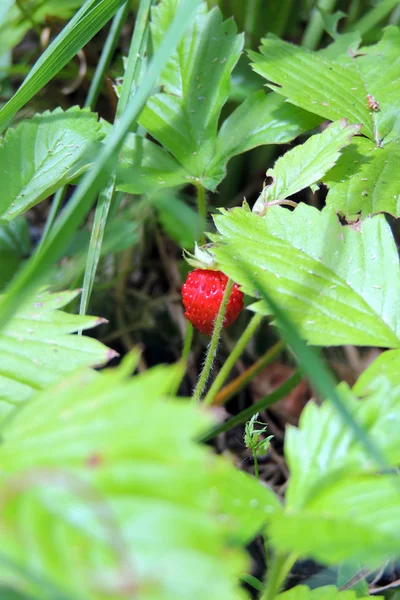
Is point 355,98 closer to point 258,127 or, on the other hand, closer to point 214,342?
point 258,127

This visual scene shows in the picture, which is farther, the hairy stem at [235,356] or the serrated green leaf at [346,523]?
the hairy stem at [235,356]

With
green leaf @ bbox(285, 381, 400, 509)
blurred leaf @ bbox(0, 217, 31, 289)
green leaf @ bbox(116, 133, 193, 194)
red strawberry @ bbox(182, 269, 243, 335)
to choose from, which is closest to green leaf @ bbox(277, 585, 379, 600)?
green leaf @ bbox(285, 381, 400, 509)

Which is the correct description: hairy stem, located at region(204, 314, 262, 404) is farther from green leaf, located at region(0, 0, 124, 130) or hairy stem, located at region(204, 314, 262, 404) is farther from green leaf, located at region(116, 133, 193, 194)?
green leaf, located at region(0, 0, 124, 130)

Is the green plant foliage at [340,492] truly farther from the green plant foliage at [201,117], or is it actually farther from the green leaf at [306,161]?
the green plant foliage at [201,117]

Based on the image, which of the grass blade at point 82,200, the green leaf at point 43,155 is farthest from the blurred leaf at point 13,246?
the grass blade at point 82,200

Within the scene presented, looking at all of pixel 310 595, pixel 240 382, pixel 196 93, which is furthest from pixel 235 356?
pixel 196 93

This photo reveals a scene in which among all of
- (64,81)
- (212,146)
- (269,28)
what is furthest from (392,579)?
(64,81)
